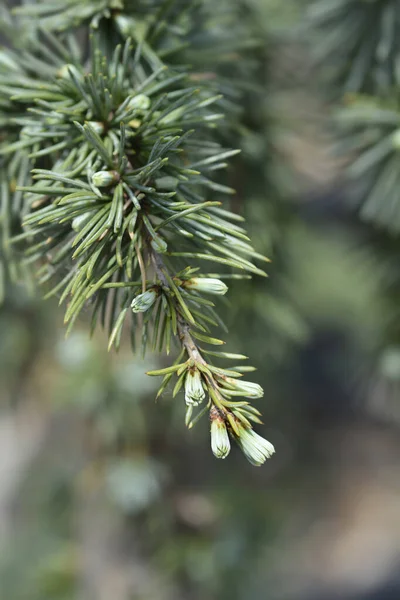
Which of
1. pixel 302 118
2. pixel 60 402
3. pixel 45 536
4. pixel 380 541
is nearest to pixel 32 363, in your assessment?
pixel 60 402

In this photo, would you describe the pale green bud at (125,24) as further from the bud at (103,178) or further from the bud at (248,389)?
the bud at (248,389)

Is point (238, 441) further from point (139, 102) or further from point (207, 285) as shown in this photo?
point (139, 102)

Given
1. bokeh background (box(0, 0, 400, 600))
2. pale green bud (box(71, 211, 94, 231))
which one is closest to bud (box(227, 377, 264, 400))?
pale green bud (box(71, 211, 94, 231))

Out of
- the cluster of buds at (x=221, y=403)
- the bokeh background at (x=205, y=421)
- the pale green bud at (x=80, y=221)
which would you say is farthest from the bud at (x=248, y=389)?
the bokeh background at (x=205, y=421)

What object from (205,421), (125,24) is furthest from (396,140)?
(205,421)

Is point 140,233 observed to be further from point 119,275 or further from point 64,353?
point 64,353

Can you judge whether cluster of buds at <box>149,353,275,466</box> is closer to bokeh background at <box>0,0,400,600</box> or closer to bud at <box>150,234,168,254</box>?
bud at <box>150,234,168,254</box>
